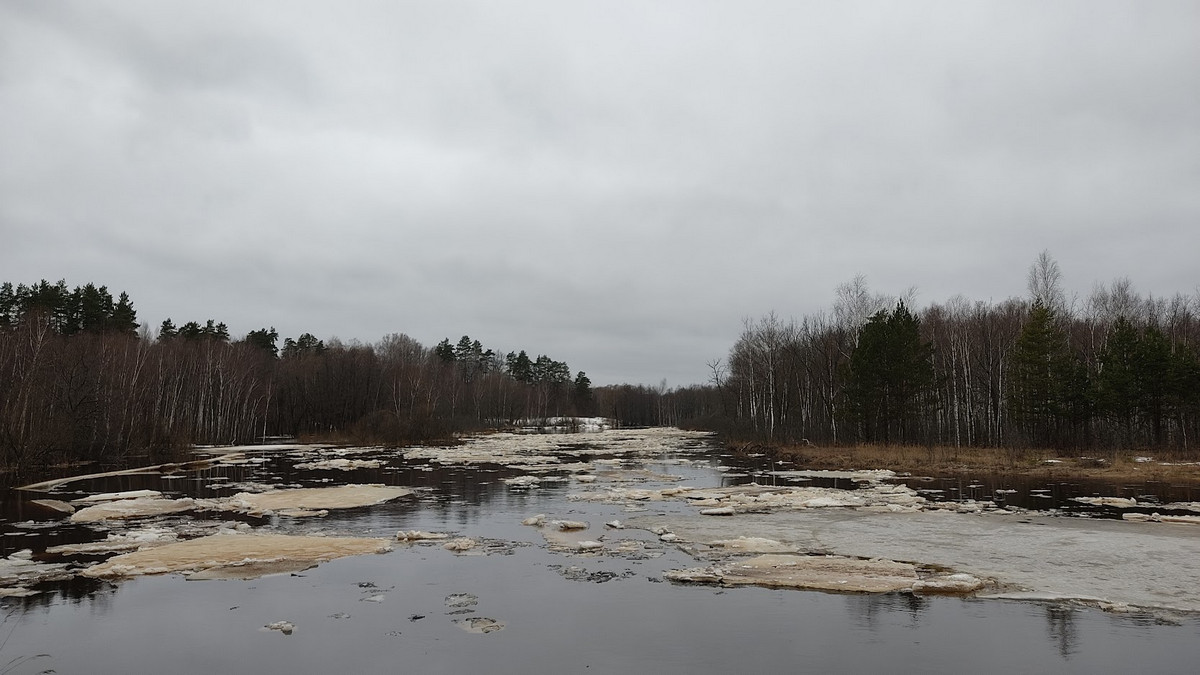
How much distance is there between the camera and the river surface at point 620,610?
27.8 feet

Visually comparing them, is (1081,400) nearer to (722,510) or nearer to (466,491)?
(722,510)

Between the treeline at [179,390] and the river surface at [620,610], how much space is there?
23661 mm

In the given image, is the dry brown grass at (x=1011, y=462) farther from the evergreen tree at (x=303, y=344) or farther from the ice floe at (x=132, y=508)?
the evergreen tree at (x=303, y=344)

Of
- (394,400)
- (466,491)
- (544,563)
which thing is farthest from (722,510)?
(394,400)

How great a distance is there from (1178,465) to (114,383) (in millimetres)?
59563

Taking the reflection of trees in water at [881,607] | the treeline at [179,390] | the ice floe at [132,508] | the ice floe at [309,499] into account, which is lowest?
the ice floe at [309,499]

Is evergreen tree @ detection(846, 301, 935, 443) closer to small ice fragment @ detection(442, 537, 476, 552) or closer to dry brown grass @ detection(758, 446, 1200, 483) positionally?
dry brown grass @ detection(758, 446, 1200, 483)

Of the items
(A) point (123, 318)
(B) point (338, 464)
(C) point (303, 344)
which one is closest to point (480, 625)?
(B) point (338, 464)

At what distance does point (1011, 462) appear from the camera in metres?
34.0

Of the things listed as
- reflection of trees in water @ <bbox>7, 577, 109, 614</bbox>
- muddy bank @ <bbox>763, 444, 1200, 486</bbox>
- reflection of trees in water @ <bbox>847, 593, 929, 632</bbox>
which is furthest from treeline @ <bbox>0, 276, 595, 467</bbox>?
muddy bank @ <bbox>763, 444, 1200, 486</bbox>

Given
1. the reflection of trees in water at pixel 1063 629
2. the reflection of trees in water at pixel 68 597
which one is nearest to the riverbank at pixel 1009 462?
the reflection of trees in water at pixel 1063 629

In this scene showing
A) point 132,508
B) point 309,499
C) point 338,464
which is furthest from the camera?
point 338,464

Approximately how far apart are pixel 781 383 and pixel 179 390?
61.0m

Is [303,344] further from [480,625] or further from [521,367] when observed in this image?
[480,625]
